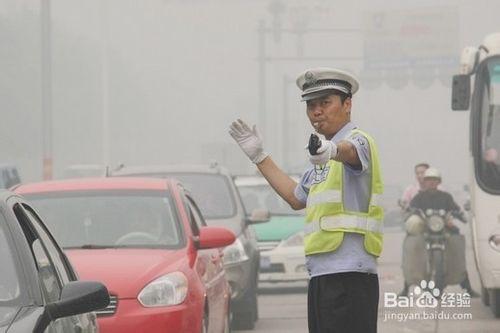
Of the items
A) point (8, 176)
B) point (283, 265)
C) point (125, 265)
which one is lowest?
point (283, 265)

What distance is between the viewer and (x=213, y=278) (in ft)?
39.0

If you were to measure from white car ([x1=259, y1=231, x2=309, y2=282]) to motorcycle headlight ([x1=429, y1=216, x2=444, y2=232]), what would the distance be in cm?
319

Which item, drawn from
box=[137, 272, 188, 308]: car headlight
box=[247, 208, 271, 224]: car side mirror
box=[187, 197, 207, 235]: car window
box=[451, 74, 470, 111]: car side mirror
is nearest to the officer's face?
box=[137, 272, 188, 308]: car headlight

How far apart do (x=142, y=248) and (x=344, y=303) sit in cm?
409

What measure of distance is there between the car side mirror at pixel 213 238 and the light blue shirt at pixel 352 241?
152 inches

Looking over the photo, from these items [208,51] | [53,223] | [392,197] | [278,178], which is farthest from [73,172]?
[278,178]

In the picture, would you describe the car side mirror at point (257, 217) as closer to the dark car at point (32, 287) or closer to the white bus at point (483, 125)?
the white bus at point (483, 125)

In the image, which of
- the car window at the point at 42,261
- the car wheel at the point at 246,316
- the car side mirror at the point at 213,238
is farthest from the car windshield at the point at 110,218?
the car window at the point at 42,261

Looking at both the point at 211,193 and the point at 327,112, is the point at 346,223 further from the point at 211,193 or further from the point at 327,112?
the point at 211,193

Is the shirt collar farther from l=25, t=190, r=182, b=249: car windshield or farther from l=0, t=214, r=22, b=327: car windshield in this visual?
l=25, t=190, r=182, b=249: car windshield

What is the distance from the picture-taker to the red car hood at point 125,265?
10.2 m

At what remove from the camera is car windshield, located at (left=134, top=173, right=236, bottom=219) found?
683 inches

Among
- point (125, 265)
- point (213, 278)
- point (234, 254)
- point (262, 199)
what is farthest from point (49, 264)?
point (262, 199)

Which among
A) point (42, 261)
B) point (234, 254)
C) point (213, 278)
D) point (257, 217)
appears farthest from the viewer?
point (257, 217)
